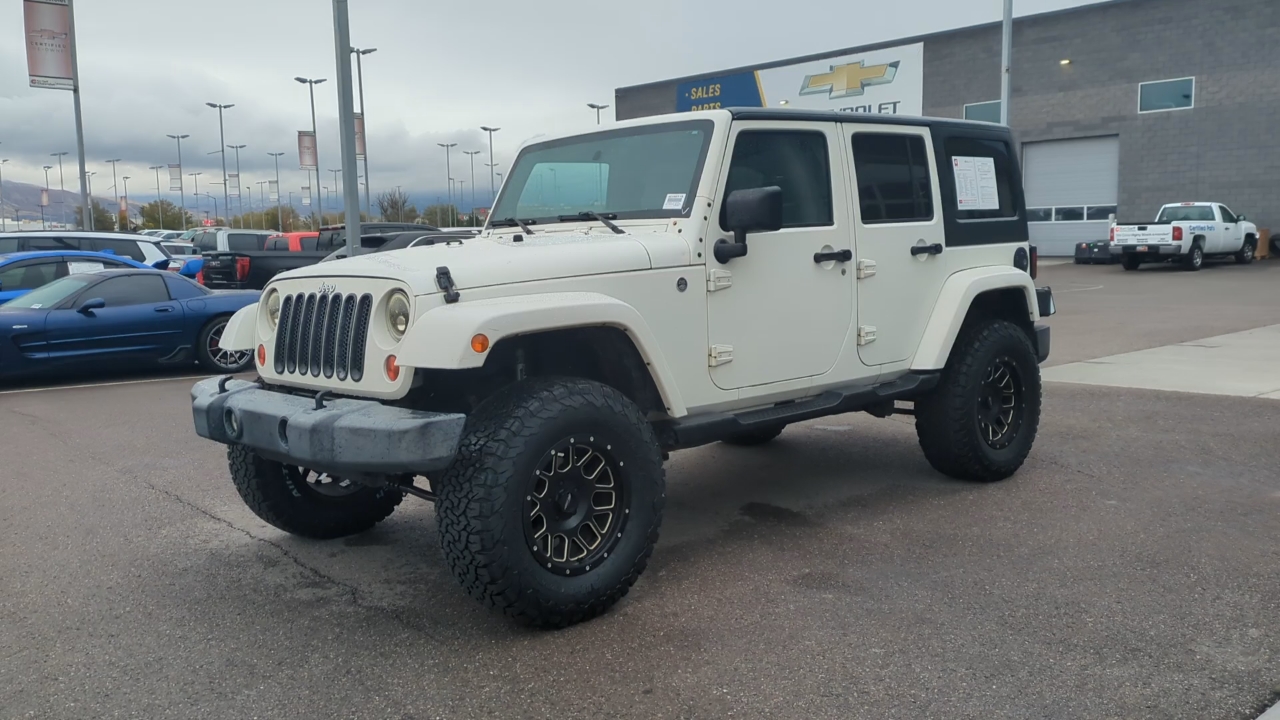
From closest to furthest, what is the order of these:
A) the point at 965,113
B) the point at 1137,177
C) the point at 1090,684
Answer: the point at 1090,684 → the point at 1137,177 → the point at 965,113

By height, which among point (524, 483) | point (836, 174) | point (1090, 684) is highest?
point (836, 174)

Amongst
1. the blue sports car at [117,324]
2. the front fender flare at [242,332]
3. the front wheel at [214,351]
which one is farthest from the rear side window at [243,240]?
the front fender flare at [242,332]

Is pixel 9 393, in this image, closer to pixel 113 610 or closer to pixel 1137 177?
pixel 113 610

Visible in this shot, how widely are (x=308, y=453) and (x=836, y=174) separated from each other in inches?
118

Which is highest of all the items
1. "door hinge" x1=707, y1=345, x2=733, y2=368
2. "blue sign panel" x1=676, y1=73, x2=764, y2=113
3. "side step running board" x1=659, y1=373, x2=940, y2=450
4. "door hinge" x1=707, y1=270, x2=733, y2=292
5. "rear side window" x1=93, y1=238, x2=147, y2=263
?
"blue sign panel" x1=676, y1=73, x2=764, y2=113

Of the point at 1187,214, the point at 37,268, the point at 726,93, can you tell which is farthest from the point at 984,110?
the point at 37,268

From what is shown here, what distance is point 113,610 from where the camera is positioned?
4.29 m

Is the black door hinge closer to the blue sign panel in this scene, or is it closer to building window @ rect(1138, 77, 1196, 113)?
the blue sign panel

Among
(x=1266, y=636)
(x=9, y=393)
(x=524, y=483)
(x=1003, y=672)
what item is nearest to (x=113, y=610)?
(x=524, y=483)

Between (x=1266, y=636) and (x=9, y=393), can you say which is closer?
(x=1266, y=636)

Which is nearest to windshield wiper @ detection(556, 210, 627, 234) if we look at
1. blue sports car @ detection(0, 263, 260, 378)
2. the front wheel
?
blue sports car @ detection(0, 263, 260, 378)

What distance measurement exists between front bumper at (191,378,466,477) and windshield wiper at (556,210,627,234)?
1396 millimetres

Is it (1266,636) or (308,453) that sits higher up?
(308,453)

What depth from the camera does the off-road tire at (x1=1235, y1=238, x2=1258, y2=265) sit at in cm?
2761
